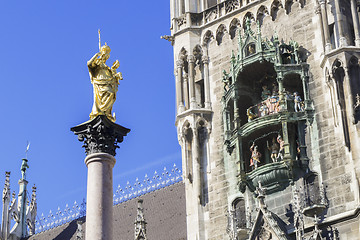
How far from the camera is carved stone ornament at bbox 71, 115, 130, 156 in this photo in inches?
1090

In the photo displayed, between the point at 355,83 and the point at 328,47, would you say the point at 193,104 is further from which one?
the point at 355,83

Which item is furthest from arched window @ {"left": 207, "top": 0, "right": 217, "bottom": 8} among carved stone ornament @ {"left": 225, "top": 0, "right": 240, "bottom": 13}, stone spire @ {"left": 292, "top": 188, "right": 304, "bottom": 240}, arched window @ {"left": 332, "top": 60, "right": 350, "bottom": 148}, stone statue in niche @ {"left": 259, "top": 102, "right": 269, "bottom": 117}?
stone spire @ {"left": 292, "top": 188, "right": 304, "bottom": 240}

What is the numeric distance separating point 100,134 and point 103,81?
69.7 inches

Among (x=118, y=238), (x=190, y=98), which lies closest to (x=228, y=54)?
(x=190, y=98)

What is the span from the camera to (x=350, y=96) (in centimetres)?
3441

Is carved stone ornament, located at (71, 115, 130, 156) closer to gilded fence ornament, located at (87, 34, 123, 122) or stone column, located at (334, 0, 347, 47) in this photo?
gilded fence ornament, located at (87, 34, 123, 122)

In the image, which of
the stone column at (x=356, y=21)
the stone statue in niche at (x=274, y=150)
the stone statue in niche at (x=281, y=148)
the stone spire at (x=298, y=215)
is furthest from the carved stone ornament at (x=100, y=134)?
the stone column at (x=356, y=21)

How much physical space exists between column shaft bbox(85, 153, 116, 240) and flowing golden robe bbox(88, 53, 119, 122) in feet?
4.59

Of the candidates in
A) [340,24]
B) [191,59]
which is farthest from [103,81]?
[191,59]

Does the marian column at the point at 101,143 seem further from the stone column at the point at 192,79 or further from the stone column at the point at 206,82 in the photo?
the stone column at the point at 206,82

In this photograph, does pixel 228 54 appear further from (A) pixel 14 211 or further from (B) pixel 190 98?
(A) pixel 14 211

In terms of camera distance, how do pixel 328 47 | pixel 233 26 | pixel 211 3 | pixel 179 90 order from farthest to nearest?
pixel 211 3 < pixel 233 26 < pixel 179 90 < pixel 328 47

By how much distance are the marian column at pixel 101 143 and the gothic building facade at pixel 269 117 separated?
8174mm

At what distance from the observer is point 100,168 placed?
89.4 ft
